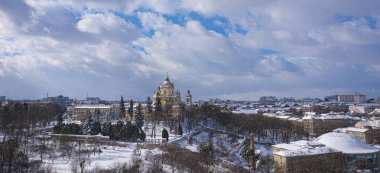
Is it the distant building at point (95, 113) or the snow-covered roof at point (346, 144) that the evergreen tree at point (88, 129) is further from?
the snow-covered roof at point (346, 144)

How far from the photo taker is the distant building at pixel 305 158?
41800 mm

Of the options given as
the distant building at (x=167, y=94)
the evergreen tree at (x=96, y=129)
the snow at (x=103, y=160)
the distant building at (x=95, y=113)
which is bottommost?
the snow at (x=103, y=160)

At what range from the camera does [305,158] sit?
4519 centimetres

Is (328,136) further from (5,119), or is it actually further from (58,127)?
(5,119)

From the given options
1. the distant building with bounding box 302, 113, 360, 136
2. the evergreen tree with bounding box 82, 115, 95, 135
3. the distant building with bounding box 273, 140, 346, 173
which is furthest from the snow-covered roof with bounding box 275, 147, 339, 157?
the distant building with bounding box 302, 113, 360, 136

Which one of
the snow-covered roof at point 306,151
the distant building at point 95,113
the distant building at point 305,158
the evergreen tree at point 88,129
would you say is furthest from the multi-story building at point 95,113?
the snow-covered roof at point 306,151

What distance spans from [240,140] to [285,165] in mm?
21180

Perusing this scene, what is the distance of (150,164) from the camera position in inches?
1410

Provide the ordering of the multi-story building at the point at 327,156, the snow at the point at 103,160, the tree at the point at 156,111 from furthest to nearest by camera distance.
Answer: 1. the tree at the point at 156,111
2. the multi-story building at the point at 327,156
3. the snow at the point at 103,160

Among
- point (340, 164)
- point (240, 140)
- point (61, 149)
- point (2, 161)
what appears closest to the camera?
point (2, 161)

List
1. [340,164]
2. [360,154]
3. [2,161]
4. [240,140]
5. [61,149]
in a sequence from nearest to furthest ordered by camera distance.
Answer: [2,161], [61,149], [340,164], [360,154], [240,140]

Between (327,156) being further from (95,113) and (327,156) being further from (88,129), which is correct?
(95,113)

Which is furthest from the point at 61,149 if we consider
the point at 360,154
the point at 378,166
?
the point at 378,166

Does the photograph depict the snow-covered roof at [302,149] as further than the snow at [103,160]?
Yes
